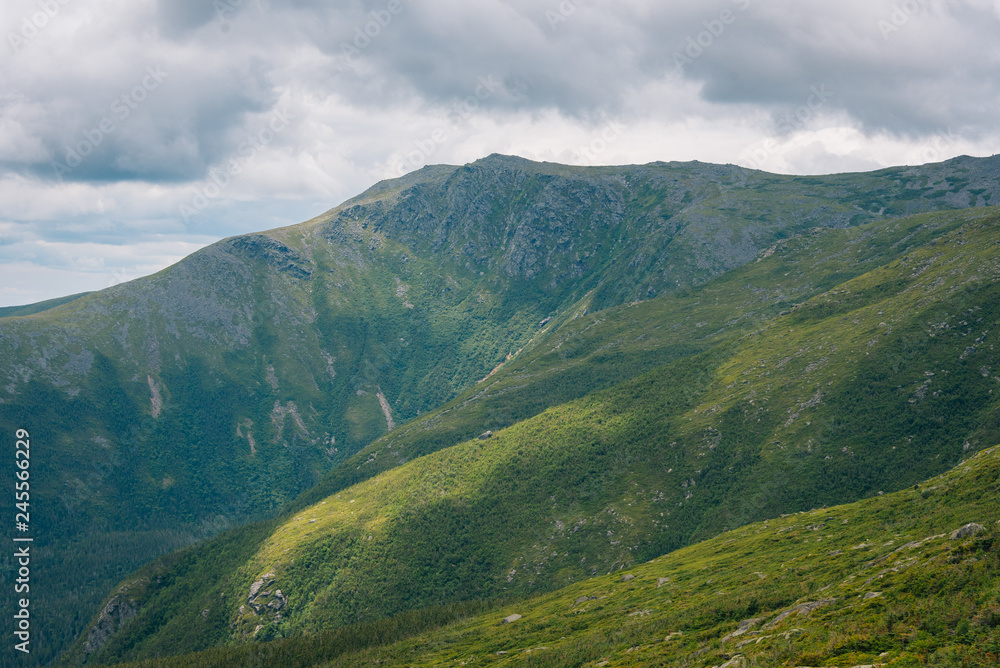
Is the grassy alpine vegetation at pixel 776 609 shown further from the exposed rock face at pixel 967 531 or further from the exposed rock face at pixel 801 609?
the exposed rock face at pixel 801 609

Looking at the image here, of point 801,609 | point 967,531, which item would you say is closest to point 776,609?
point 801,609

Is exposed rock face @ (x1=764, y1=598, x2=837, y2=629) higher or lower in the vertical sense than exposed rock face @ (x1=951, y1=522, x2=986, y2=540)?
lower

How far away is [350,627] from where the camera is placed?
614 feet

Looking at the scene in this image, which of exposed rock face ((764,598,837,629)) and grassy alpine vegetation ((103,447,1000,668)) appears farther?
exposed rock face ((764,598,837,629))

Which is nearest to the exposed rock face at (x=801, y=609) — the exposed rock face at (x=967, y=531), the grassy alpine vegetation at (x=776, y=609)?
the grassy alpine vegetation at (x=776, y=609)

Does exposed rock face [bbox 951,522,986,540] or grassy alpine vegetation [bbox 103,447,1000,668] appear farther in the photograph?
exposed rock face [bbox 951,522,986,540]

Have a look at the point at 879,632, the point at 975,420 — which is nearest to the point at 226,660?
the point at 879,632

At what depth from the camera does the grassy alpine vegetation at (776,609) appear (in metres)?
52.9

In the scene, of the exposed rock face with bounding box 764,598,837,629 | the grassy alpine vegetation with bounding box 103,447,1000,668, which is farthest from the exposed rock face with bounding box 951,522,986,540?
the exposed rock face with bounding box 764,598,837,629

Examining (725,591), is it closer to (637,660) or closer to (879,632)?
(637,660)

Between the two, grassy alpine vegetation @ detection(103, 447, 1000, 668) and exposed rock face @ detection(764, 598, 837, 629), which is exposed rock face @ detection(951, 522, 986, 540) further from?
exposed rock face @ detection(764, 598, 837, 629)

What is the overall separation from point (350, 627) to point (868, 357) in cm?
20381

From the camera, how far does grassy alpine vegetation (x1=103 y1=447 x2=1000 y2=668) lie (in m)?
52.9

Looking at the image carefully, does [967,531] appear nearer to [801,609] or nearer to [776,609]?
[801,609]
